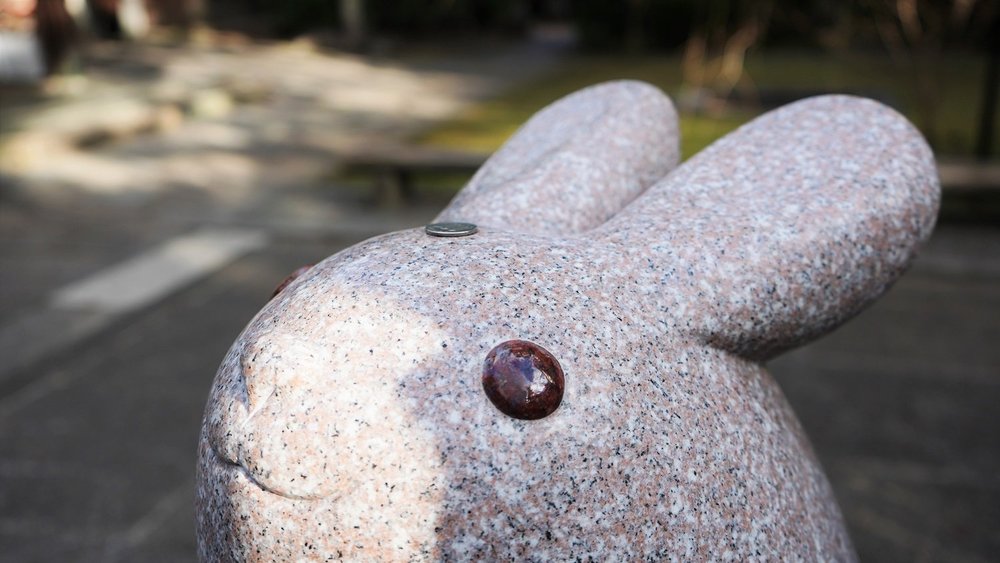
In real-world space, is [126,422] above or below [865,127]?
below

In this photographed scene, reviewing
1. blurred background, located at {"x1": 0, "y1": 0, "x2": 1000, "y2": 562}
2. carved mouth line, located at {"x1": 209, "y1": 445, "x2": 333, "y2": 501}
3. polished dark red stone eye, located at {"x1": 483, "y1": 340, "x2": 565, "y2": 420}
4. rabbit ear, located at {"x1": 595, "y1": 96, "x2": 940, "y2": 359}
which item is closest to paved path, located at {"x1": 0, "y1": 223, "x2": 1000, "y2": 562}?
blurred background, located at {"x1": 0, "y1": 0, "x2": 1000, "y2": 562}

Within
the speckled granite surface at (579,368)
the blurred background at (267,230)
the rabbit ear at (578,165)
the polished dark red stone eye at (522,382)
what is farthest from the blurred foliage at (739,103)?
the polished dark red stone eye at (522,382)

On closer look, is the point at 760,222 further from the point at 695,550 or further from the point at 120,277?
the point at 120,277

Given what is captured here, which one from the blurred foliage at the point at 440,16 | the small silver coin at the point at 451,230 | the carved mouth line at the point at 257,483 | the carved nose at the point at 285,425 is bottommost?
the blurred foliage at the point at 440,16

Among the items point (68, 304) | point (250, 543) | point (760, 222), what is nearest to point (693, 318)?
point (760, 222)

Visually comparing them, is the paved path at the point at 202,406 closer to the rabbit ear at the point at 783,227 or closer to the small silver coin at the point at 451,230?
the rabbit ear at the point at 783,227

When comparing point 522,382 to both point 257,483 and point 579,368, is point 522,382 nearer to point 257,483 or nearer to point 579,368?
point 579,368

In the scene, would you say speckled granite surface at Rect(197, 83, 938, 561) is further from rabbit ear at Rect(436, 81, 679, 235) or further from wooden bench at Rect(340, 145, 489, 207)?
wooden bench at Rect(340, 145, 489, 207)
